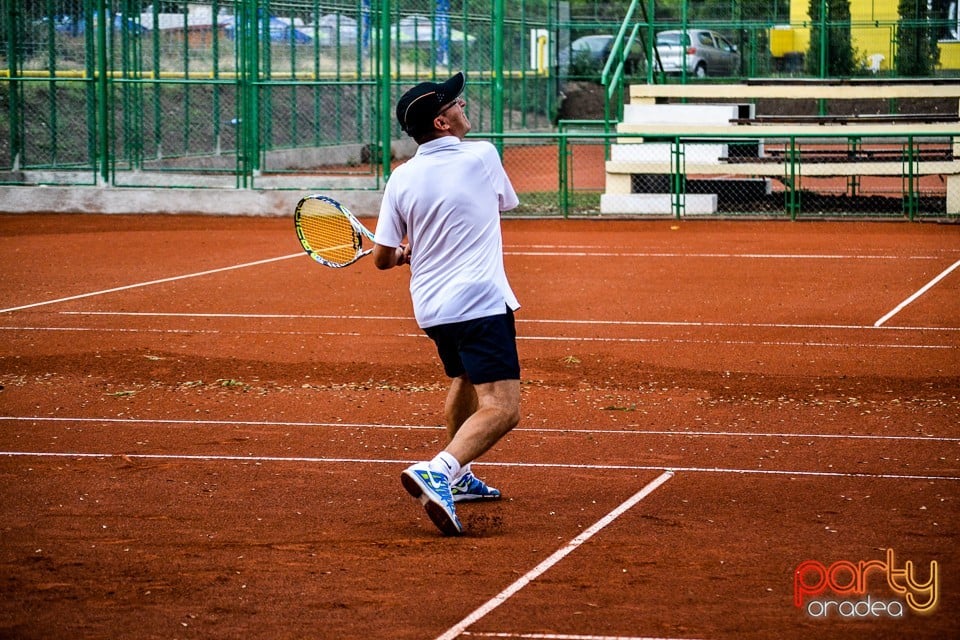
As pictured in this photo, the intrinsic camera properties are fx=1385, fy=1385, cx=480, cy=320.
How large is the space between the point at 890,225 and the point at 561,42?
2040 centimetres

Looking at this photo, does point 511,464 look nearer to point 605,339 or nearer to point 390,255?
point 390,255

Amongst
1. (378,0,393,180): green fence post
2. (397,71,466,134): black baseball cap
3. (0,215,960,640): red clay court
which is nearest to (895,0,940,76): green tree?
(378,0,393,180): green fence post

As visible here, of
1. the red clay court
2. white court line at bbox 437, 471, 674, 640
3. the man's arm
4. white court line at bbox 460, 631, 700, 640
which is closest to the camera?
white court line at bbox 460, 631, 700, 640

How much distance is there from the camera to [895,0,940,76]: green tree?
3278cm

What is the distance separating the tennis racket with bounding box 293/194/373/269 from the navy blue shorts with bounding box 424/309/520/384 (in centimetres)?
125

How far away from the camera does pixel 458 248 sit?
6.12m

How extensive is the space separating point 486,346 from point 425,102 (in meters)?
1.10

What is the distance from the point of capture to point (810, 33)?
33.2 m

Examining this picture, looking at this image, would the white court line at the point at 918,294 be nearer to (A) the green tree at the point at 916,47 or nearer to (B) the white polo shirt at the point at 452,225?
(B) the white polo shirt at the point at 452,225

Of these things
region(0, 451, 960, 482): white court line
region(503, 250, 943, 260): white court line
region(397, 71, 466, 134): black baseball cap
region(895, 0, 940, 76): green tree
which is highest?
region(895, 0, 940, 76): green tree

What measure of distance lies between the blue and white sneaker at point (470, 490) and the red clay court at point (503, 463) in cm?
7

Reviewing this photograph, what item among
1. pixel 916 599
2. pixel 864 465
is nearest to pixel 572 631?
pixel 916 599

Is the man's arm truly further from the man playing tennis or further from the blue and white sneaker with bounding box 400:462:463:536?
the blue and white sneaker with bounding box 400:462:463:536

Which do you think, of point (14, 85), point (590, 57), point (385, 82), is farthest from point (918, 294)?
point (590, 57)
